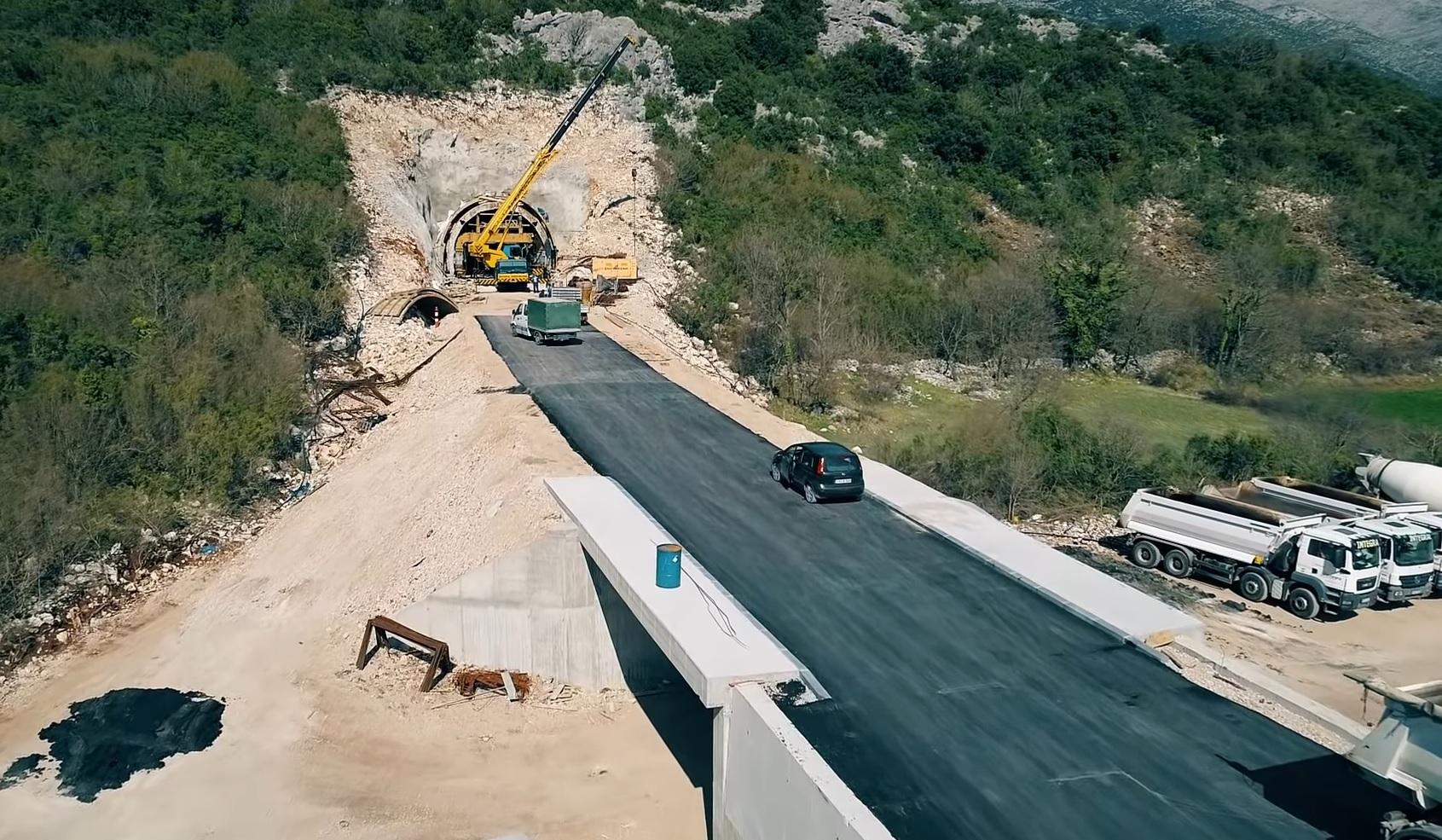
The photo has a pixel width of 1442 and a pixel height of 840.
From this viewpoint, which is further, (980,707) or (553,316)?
(553,316)

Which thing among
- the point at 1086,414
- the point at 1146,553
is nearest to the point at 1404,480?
the point at 1146,553

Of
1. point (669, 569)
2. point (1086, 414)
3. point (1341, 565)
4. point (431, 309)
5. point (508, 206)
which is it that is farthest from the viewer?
point (508, 206)

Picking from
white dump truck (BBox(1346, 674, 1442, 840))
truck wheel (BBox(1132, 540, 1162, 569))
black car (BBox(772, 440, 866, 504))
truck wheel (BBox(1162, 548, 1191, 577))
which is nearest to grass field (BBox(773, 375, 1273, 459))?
truck wheel (BBox(1132, 540, 1162, 569))

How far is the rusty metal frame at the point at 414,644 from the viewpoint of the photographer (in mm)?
22750

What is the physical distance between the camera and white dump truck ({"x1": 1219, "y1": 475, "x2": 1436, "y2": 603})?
2644 cm

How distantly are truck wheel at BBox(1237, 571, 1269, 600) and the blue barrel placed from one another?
58.9ft

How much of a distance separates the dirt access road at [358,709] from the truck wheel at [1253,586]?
1669 centimetres

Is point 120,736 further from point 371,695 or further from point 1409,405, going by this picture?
point 1409,405

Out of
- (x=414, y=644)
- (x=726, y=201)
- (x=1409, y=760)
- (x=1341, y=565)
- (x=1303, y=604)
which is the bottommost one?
(x=414, y=644)

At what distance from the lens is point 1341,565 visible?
83.9ft

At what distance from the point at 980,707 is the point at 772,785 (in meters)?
3.92

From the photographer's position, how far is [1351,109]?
75.7m

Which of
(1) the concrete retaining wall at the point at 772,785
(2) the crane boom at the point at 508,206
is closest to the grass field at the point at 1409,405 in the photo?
(1) the concrete retaining wall at the point at 772,785

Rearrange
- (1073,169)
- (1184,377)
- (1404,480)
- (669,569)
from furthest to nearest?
(1073,169) → (1184,377) → (1404,480) → (669,569)
